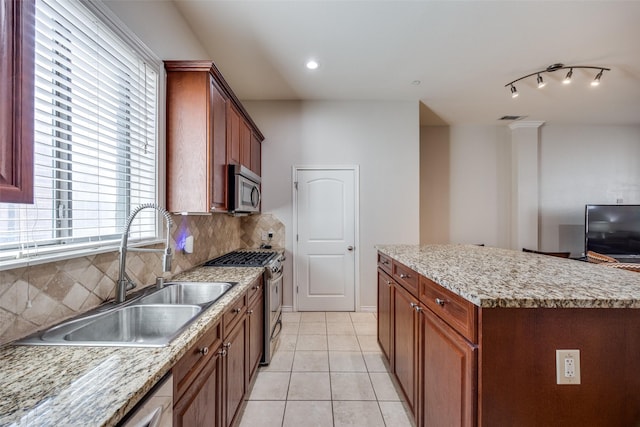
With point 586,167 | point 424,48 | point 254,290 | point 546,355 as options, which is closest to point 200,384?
point 254,290

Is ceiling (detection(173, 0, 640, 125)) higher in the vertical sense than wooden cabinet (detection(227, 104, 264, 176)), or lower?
higher

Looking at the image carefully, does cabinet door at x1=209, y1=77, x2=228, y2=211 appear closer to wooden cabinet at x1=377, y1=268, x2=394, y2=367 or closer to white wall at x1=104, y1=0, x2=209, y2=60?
white wall at x1=104, y1=0, x2=209, y2=60

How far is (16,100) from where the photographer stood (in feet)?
2.09

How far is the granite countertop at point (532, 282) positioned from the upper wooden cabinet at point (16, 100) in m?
1.39

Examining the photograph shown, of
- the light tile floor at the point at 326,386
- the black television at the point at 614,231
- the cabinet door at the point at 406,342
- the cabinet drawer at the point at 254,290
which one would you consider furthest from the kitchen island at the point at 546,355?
the black television at the point at 614,231

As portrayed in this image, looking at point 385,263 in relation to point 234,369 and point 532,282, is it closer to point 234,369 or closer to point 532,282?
point 532,282

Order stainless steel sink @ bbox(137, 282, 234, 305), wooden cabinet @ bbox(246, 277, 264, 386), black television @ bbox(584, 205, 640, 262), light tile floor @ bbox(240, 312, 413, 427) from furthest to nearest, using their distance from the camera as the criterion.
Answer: black television @ bbox(584, 205, 640, 262) < wooden cabinet @ bbox(246, 277, 264, 386) < light tile floor @ bbox(240, 312, 413, 427) < stainless steel sink @ bbox(137, 282, 234, 305)

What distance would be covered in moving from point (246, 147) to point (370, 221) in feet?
6.17

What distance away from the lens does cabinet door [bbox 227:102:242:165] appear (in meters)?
2.35

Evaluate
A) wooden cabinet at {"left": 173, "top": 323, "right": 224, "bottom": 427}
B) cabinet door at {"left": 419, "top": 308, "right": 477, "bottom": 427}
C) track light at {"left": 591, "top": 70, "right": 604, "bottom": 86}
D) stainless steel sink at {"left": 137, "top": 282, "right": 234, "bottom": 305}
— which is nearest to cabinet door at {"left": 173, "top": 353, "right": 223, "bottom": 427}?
wooden cabinet at {"left": 173, "top": 323, "right": 224, "bottom": 427}

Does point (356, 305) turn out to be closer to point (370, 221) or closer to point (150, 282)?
point (370, 221)

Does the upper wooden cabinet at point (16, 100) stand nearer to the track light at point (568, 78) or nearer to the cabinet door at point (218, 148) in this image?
the cabinet door at point (218, 148)

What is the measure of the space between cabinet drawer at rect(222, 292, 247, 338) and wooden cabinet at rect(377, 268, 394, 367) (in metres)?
1.11

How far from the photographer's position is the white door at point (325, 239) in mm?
3758
